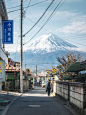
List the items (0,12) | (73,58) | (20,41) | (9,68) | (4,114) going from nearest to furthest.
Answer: (4,114) → (0,12) → (20,41) → (9,68) → (73,58)

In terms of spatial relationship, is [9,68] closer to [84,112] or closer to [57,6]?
[57,6]

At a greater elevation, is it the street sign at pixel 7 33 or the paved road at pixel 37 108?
the street sign at pixel 7 33

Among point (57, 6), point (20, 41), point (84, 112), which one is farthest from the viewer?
point (20, 41)

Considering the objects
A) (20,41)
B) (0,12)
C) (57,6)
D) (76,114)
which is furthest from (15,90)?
(76,114)

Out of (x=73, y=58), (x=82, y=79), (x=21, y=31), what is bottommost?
(x=82, y=79)

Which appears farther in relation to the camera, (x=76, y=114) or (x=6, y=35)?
(x=6, y=35)

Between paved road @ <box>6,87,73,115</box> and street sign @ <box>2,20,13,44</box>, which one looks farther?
street sign @ <box>2,20,13,44</box>

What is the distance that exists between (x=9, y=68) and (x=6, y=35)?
54.0ft

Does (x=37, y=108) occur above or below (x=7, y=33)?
below

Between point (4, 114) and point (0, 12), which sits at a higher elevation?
point (0, 12)

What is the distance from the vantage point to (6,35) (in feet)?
54.6

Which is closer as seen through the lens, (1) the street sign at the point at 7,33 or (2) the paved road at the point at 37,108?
(2) the paved road at the point at 37,108

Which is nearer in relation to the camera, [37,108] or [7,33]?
[37,108]

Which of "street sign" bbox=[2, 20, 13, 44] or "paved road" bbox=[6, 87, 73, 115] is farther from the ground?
"street sign" bbox=[2, 20, 13, 44]
